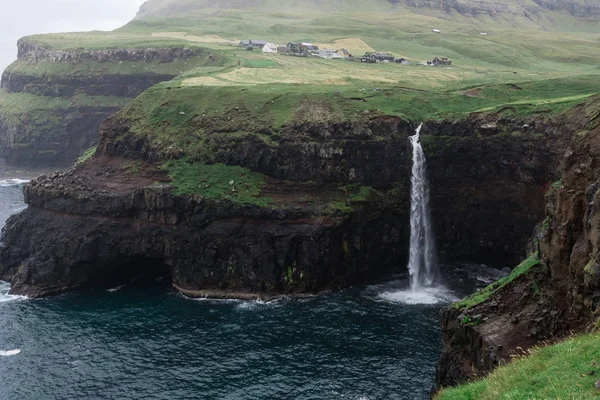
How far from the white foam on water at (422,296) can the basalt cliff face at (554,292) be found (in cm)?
3031

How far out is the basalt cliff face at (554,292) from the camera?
31.7 metres

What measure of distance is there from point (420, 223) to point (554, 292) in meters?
48.9

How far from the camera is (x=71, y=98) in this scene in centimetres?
17050

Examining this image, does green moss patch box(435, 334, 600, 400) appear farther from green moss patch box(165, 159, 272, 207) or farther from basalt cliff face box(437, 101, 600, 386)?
green moss patch box(165, 159, 272, 207)

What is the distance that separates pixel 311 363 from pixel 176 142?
156 ft

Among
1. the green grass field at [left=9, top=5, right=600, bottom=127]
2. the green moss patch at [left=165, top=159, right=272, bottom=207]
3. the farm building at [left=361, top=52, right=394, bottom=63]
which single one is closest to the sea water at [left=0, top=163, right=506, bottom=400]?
the green moss patch at [left=165, top=159, right=272, bottom=207]

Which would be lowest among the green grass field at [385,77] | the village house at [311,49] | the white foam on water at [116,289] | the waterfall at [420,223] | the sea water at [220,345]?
the white foam on water at [116,289]

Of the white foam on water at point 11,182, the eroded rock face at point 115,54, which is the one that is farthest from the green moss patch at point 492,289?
the eroded rock face at point 115,54

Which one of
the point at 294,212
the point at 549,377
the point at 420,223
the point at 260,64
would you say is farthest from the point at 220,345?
the point at 260,64

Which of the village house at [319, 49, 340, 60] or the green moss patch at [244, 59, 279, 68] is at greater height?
the village house at [319, 49, 340, 60]

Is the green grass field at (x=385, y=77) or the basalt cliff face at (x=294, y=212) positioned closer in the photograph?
the basalt cliff face at (x=294, y=212)

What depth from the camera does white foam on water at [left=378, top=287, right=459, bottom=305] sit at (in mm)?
72106

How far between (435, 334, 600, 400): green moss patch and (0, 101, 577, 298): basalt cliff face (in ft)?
165

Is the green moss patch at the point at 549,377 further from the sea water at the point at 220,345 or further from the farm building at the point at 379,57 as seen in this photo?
the farm building at the point at 379,57
